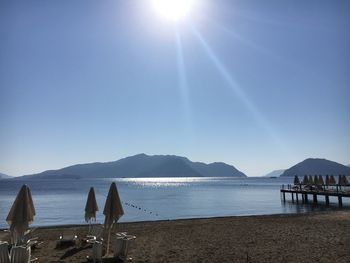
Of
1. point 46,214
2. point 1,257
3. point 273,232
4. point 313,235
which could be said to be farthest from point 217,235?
point 46,214

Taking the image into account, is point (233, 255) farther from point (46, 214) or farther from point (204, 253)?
point (46, 214)

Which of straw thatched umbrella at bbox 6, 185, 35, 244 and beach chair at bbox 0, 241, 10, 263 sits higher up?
straw thatched umbrella at bbox 6, 185, 35, 244

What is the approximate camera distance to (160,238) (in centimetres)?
1631

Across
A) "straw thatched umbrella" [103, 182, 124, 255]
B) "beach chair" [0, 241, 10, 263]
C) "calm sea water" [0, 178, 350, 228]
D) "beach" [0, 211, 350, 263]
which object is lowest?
"calm sea water" [0, 178, 350, 228]

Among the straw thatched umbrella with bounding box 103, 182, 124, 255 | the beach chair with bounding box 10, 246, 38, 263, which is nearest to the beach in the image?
the straw thatched umbrella with bounding box 103, 182, 124, 255

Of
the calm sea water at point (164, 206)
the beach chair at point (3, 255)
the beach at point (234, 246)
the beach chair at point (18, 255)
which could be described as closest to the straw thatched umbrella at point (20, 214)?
the beach chair at point (3, 255)

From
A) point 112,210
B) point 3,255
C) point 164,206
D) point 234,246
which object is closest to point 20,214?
point 3,255

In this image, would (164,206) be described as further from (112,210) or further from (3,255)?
(3,255)

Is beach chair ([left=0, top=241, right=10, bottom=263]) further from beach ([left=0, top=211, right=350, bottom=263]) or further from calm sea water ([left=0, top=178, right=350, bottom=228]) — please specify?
calm sea water ([left=0, top=178, right=350, bottom=228])

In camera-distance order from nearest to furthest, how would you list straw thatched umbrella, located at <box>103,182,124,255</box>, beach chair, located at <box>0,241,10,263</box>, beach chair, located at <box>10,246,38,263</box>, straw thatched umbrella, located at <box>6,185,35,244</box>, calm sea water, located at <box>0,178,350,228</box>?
beach chair, located at <box>10,246,38,263</box> → beach chair, located at <box>0,241,10,263</box> → straw thatched umbrella, located at <box>6,185,35,244</box> → straw thatched umbrella, located at <box>103,182,124,255</box> → calm sea water, located at <box>0,178,350,228</box>

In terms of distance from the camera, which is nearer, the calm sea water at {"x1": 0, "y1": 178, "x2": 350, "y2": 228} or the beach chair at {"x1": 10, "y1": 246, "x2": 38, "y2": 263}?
the beach chair at {"x1": 10, "y1": 246, "x2": 38, "y2": 263}

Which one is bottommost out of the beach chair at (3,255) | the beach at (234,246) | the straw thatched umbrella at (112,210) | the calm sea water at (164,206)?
the calm sea water at (164,206)

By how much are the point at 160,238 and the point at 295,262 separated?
6.99m

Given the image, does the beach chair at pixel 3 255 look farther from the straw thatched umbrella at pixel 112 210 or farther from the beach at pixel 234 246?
the straw thatched umbrella at pixel 112 210
